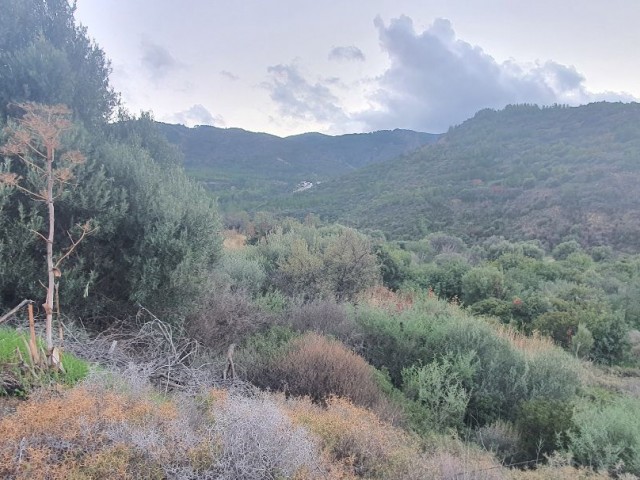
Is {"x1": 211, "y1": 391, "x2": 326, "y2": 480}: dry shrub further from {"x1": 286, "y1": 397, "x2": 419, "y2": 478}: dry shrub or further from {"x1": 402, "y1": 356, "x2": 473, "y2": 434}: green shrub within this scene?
{"x1": 402, "y1": 356, "x2": 473, "y2": 434}: green shrub

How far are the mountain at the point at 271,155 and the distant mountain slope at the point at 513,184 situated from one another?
10082 mm

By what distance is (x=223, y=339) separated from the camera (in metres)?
6.72

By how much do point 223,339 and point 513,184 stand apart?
38230 millimetres

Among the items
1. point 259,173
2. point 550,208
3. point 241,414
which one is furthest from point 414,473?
point 259,173

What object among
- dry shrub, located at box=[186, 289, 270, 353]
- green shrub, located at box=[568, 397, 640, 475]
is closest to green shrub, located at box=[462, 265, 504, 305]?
dry shrub, located at box=[186, 289, 270, 353]

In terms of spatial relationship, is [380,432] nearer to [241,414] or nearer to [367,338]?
[241,414]

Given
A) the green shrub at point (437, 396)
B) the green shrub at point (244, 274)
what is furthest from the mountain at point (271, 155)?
the green shrub at point (437, 396)

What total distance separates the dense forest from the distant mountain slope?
618 inches

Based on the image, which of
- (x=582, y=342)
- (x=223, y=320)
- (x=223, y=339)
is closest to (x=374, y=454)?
(x=223, y=339)

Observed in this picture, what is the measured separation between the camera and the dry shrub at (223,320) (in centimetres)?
665

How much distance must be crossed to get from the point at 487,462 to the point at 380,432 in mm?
1128

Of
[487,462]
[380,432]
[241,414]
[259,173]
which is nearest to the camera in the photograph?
[241,414]

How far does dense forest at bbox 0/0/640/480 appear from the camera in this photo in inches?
108

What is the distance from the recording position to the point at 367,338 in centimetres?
698
